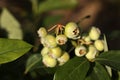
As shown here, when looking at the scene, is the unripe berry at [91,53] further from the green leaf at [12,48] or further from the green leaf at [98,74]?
the green leaf at [12,48]

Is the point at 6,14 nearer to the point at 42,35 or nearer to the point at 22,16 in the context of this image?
the point at 22,16

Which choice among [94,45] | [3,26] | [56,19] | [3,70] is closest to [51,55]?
[94,45]

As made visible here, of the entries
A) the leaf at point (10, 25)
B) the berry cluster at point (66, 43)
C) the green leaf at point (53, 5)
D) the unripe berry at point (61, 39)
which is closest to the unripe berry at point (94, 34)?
the berry cluster at point (66, 43)

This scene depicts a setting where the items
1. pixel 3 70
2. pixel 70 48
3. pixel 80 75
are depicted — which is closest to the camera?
pixel 80 75

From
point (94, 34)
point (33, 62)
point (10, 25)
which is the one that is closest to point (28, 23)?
point (10, 25)

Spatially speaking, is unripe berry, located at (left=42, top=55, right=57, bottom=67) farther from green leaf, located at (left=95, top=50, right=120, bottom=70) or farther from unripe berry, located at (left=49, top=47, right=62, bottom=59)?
green leaf, located at (left=95, top=50, right=120, bottom=70)

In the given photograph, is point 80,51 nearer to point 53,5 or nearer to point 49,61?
point 49,61
